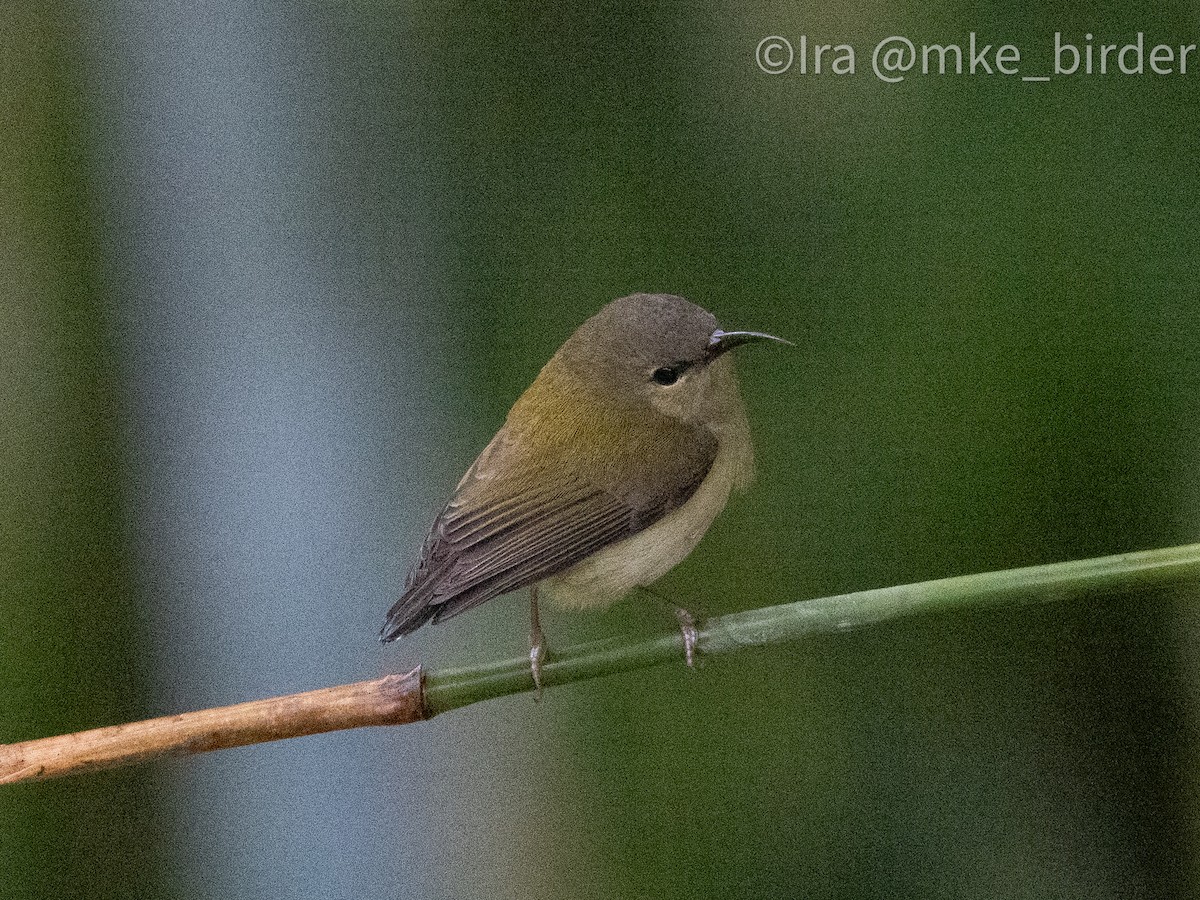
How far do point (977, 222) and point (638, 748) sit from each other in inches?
27.4

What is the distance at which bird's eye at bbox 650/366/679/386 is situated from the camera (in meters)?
1.17

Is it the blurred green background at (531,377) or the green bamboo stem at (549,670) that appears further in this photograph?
the blurred green background at (531,377)

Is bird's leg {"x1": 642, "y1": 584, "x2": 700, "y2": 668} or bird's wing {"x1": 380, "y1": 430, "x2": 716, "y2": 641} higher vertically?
bird's wing {"x1": 380, "y1": 430, "x2": 716, "y2": 641}

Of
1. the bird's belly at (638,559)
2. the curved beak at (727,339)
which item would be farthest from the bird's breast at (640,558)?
the curved beak at (727,339)

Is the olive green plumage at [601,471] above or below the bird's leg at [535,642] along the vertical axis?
above

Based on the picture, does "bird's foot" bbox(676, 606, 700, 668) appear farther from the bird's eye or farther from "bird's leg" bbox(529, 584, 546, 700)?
the bird's eye

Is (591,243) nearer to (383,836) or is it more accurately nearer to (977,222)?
(977,222)

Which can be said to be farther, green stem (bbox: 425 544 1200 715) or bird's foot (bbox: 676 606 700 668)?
bird's foot (bbox: 676 606 700 668)

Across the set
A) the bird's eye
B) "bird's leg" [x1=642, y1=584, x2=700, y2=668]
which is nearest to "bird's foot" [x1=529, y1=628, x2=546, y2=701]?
"bird's leg" [x1=642, y1=584, x2=700, y2=668]

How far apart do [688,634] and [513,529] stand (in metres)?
0.21

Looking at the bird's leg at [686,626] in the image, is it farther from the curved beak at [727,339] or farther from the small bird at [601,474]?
the curved beak at [727,339]

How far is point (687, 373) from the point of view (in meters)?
1.16

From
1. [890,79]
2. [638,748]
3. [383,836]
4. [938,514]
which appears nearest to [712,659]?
[638,748]

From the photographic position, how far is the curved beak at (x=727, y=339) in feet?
3.76
